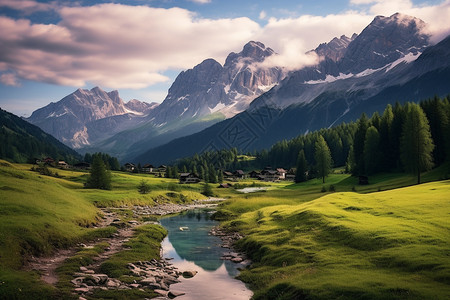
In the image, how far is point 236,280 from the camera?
3531 cm

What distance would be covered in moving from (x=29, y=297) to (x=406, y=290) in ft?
85.6

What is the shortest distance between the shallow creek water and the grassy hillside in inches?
83.5

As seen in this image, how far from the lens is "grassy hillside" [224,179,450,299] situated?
2488 cm

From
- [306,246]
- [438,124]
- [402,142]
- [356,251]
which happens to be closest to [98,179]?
[306,246]

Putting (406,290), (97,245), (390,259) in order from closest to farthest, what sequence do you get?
(406,290)
(390,259)
(97,245)

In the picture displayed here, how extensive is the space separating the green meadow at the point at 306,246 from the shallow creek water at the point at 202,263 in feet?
6.27

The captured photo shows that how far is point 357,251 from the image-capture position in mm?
34250

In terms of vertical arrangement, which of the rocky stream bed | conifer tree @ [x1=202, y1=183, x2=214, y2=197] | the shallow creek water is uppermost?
the rocky stream bed

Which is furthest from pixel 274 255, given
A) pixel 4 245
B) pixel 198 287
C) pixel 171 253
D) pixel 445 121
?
pixel 445 121

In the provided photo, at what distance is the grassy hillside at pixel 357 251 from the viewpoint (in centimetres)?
2488

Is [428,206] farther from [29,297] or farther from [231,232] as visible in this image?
[29,297]

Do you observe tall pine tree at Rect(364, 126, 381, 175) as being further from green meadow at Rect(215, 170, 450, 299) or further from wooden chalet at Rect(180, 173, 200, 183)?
wooden chalet at Rect(180, 173, 200, 183)

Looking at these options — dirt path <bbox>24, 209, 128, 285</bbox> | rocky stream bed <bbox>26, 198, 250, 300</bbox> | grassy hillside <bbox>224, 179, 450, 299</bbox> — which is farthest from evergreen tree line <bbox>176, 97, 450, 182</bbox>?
dirt path <bbox>24, 209, 128, 285</bbox>

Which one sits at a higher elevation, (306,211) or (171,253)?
(306,211)
